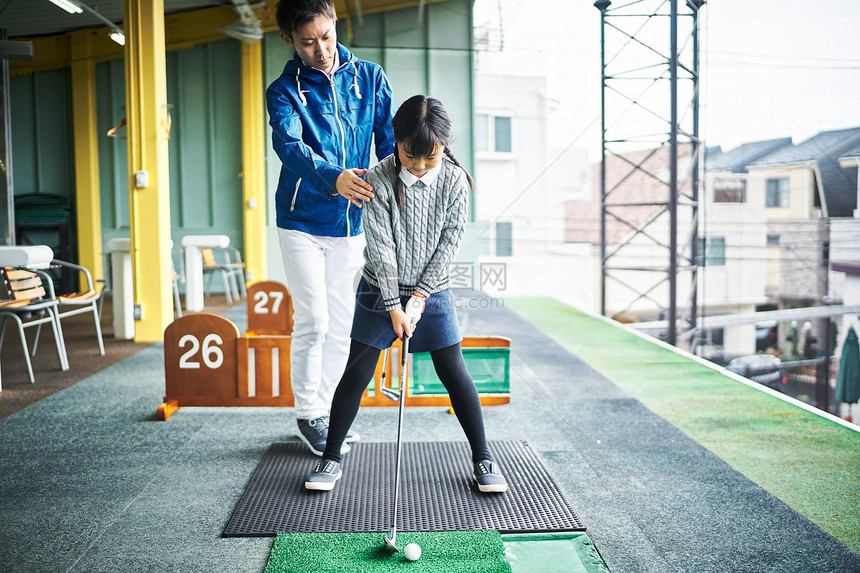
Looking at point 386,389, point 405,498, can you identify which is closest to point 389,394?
point 386,389

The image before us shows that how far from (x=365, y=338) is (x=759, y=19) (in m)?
4.87

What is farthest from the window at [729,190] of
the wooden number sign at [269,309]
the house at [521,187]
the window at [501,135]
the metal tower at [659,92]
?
the wooden number sign at [269,309]

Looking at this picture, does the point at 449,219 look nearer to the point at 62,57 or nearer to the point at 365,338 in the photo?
the point at 365,338

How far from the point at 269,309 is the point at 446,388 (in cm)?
150

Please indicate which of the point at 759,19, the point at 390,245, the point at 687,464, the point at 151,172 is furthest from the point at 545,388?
the point at 759,19

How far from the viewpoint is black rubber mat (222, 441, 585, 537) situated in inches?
52.1

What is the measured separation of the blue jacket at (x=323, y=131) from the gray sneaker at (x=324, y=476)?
0.61 meters

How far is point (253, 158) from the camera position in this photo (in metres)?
6.20

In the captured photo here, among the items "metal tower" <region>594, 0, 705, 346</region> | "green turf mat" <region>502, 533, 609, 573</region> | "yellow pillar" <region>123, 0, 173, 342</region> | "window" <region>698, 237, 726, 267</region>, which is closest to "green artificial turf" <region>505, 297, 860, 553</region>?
"green turf mat" <region>502, 533, 609, 573</region>

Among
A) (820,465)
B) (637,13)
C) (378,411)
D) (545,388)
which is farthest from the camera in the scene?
(637,13)

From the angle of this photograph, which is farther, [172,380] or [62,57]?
[62,57]

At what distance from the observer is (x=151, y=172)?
144 inches

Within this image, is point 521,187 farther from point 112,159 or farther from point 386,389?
point 386,389

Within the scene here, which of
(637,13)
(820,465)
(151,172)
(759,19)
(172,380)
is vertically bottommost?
(820,465)
